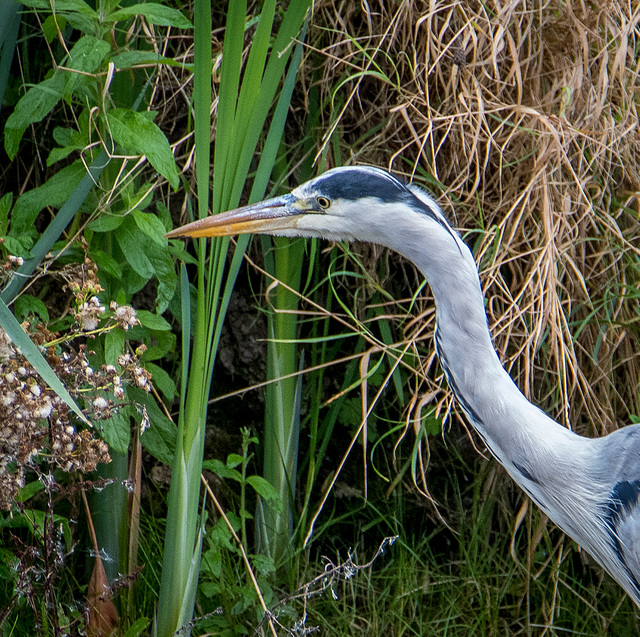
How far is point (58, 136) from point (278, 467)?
36.2 inches

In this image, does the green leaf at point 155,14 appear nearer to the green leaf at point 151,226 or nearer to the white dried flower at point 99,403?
the green leaf at point 151,226

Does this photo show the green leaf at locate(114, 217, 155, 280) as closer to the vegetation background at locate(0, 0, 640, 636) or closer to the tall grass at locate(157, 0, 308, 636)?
the vegetation background at locate(0, 0, 640, 636)

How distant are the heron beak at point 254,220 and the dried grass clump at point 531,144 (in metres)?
0.43

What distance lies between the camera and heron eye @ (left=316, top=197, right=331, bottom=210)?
4.40ft

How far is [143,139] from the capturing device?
1.37m

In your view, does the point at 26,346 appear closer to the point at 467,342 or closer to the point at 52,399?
the point at 52,399

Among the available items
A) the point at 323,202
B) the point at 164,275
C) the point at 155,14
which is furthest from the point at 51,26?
the point at 323,202

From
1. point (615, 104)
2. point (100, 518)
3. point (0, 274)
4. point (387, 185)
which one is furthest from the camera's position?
point (615, 104)

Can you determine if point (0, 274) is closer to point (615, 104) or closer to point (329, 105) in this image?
point (329, 105)

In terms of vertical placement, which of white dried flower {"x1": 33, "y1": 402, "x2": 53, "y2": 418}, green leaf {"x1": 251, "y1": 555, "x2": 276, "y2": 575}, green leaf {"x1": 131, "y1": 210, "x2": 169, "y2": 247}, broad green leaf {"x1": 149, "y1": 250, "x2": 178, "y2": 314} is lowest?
green leaf {"x1": 251, "y1": 555, "x2": 276, "y2": 575}

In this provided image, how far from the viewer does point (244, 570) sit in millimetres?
1820

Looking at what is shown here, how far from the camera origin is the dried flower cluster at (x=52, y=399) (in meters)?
1.21

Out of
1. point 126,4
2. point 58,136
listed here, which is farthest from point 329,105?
point 58,136

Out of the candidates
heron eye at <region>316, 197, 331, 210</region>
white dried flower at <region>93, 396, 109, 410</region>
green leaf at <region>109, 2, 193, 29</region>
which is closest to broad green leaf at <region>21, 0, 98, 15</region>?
green leaf at <region>109, 2, 193, 29</region>
